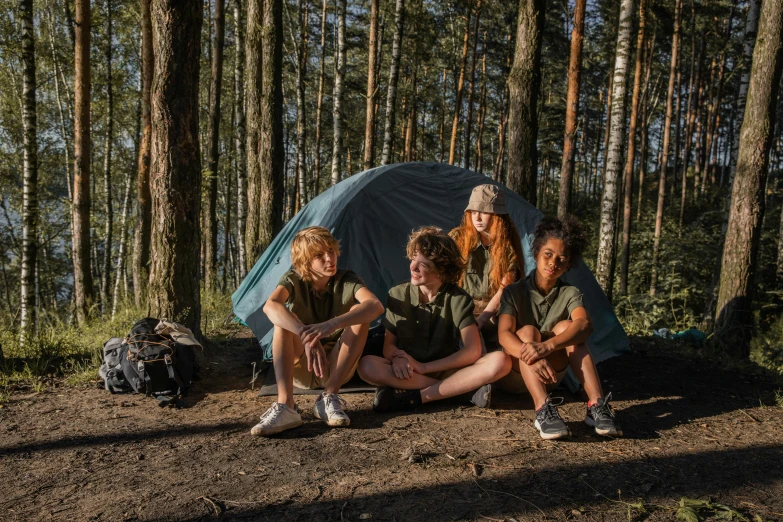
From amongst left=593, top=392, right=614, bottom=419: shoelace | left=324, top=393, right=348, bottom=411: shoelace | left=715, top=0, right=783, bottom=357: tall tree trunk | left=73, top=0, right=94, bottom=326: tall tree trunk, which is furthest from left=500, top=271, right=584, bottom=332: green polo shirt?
left=73, top=0, right=94, bottom=326: tall tree trunk

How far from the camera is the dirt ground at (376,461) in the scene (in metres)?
2.40

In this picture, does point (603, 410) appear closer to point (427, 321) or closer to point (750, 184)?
point (427, 321)

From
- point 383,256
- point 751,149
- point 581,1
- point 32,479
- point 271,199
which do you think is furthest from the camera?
point 581,1

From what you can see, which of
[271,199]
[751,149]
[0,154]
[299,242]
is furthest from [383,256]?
[0,154]

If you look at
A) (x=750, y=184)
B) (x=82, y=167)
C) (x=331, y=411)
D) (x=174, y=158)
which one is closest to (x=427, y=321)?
(x=331, y=411)

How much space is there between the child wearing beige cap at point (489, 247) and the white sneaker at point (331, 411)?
123 centimetres

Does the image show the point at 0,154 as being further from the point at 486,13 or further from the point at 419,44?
the point at 486,13

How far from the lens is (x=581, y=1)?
10594mm

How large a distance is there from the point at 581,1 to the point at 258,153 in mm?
7029

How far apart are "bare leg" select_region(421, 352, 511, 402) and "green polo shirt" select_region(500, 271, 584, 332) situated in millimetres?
275

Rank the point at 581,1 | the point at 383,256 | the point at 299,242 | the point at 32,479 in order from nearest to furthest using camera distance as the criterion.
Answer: the point at 32,479 → the point at 299,242 → the point at 383,256 → the point at 581,1

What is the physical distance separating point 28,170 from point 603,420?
7.30m

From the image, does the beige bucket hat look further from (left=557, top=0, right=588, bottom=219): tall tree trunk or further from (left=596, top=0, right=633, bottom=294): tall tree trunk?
(left=557, top=0, right=588, bottom=219): tall tree trunk

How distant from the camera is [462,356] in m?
3.61
